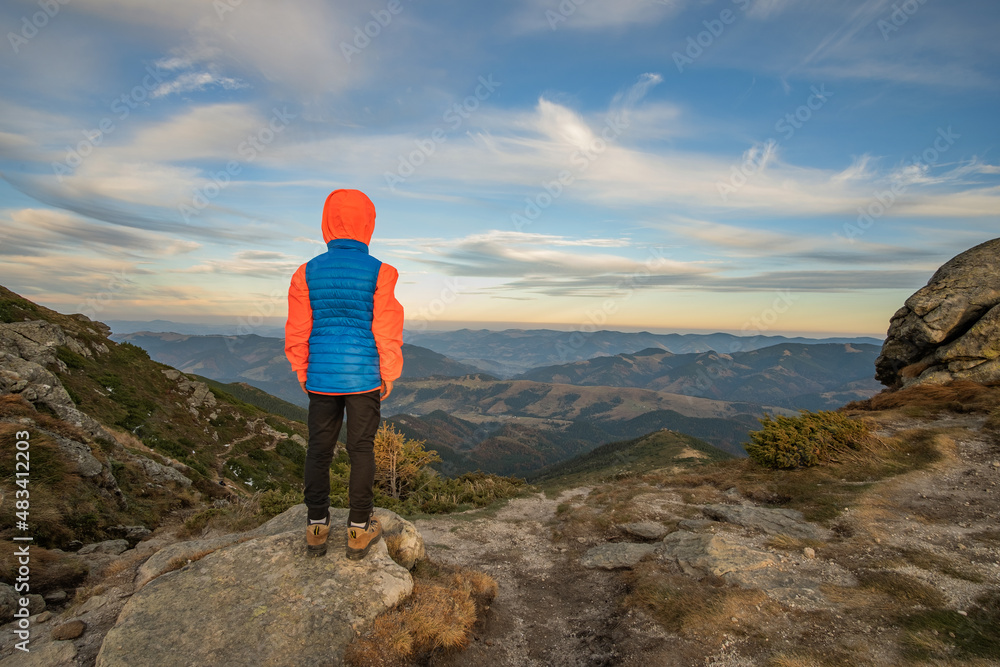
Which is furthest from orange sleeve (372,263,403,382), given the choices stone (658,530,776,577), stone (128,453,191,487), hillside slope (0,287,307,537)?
stone (128,453,191,487)

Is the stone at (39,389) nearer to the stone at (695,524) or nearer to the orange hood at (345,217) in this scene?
the orange hood at (345,217)

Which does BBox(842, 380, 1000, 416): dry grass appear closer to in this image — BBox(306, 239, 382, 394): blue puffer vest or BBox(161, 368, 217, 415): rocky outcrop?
BBox(306, 239, 382, 394): blue puffer vest

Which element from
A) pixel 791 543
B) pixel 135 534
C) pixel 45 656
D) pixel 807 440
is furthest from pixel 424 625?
pixel 807 440

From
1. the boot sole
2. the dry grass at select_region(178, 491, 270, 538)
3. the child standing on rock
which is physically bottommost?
the dry grass at select_region(178, 491, 270, 538)

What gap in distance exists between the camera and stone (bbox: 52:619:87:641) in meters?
4.64

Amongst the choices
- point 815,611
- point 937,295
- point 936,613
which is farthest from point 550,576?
point 937,295

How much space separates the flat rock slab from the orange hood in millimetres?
4395

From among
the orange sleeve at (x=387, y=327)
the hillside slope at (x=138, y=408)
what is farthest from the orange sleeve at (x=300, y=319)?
the hillside slope at (x=138, y=408)

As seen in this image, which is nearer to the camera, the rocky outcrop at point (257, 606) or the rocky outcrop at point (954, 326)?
the rocky outcrop at point (257, 606)

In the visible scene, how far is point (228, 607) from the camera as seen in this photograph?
4.82m

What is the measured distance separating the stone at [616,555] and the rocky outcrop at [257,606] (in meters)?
4.09

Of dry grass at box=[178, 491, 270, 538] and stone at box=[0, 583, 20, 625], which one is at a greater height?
stone at box=[0, 583, 20, 625]

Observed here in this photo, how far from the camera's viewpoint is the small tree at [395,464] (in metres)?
15.8

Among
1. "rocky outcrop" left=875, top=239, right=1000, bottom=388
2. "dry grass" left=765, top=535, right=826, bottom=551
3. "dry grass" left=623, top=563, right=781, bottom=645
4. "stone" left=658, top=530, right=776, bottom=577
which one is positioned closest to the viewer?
"dry grass" left=623, top=563, right=781, bottom=645
